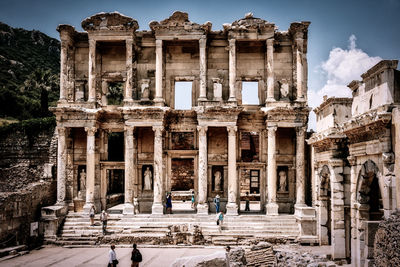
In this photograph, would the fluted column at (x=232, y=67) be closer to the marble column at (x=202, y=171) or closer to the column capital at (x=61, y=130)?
the marble column at (x=202, y=171)

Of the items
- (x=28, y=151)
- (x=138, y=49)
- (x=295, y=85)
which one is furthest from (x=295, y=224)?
(x=28, y=151)

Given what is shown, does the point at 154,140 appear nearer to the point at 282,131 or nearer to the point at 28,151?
the point at 282,131

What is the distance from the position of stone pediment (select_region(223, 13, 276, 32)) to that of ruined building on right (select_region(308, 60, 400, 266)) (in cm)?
753

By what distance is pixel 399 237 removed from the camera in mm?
7895

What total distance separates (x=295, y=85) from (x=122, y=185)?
16.7m

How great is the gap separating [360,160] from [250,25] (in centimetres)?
1178

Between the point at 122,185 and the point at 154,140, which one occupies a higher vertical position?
the point at 154,140

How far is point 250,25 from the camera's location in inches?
842

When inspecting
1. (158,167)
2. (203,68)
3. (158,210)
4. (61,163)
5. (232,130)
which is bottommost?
(158,210)

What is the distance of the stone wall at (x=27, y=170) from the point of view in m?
18.5

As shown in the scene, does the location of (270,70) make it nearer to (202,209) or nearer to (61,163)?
(202,209)

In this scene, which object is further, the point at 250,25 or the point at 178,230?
the point at 250,25

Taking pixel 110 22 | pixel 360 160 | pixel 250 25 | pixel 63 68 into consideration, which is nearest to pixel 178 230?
pixel 360 160

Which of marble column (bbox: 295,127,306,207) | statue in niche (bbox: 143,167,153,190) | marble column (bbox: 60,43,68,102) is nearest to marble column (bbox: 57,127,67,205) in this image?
marble column (bbox: 60,43,68,102)
